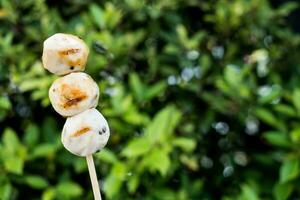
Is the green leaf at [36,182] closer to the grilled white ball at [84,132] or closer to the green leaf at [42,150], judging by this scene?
the green leaf at [42,150]

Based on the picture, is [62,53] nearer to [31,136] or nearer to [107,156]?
[107,156]

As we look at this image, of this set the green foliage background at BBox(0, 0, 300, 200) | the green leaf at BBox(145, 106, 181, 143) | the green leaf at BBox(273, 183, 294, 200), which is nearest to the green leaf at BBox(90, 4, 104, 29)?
the green foliage background at BBox(0, 0, 300, 200)

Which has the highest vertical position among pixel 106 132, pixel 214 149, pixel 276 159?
pixel 106 132

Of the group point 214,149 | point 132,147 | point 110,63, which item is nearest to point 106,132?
point 132,147

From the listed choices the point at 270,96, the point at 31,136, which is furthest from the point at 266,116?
the point at 31,136

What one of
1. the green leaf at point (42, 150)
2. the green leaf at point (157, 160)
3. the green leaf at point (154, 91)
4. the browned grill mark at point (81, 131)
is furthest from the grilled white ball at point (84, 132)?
the green leaf at point (154, 91)

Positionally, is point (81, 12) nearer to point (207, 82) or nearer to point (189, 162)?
point (207, 82)

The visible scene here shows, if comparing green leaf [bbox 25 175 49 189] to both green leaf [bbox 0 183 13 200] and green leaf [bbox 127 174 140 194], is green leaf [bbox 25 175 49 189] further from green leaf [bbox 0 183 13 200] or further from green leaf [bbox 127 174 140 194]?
green leaf [bbox 127 174 140 194]
